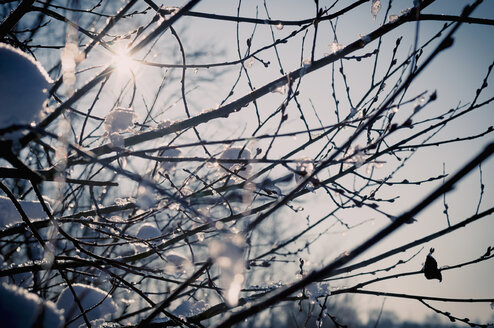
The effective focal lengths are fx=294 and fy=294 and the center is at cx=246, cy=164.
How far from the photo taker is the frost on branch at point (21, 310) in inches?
38.5

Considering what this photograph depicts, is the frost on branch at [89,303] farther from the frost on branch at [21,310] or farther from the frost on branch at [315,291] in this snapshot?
the frost on branch at [315,291]

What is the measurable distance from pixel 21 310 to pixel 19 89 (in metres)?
0.80

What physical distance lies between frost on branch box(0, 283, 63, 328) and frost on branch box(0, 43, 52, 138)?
1.85 ft

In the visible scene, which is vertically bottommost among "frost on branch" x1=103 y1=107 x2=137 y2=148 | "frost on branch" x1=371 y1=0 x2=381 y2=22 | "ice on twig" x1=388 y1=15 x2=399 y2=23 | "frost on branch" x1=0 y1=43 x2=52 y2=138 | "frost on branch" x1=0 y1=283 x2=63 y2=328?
"frost on branch" x1=0 y1=283 x2=63 y2=328

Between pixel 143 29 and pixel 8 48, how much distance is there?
1.07m

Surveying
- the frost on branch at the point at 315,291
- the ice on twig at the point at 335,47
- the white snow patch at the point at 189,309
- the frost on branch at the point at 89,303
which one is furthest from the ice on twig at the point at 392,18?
the frost on branch at the point at 89,303

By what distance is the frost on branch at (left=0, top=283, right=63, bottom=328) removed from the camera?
0.98 m

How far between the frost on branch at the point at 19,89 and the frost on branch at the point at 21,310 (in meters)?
0.56

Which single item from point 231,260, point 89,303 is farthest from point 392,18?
point 89,303

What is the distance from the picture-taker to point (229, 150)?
2.12m

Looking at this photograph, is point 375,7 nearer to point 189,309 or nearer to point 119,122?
point 119,122

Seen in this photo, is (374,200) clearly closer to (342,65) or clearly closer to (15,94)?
(342,65)

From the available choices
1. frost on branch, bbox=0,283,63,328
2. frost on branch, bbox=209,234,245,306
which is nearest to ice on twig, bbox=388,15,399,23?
frost on branch, bbox=209,234,245,306

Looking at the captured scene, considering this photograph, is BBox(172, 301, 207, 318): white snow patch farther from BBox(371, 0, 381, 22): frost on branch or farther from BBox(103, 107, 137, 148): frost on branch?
BBox(371, 0, 381, 22): frost on branch
